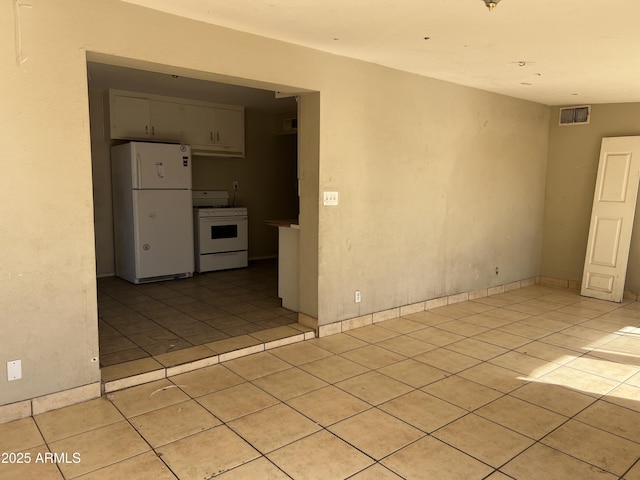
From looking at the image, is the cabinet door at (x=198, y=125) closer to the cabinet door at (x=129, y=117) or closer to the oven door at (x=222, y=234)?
the cabinet door at (x=129, y=117)

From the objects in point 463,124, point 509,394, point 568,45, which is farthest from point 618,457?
point 463,124

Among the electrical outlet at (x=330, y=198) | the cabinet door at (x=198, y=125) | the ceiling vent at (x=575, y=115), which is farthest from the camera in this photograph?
the cabinet door at (x=198, y=125)

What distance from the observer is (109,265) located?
6238 millimetres

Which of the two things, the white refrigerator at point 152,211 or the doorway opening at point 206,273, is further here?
the white refrigerator at point 152,211

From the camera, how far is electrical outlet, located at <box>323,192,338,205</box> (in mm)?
3996

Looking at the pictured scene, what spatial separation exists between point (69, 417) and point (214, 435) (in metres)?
0.89

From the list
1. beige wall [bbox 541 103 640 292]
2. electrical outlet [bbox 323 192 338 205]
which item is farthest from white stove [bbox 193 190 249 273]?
beige wall [bbox 541 103 640 292]

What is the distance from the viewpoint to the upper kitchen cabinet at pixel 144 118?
5.77 metres

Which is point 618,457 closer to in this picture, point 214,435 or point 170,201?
point 214,435

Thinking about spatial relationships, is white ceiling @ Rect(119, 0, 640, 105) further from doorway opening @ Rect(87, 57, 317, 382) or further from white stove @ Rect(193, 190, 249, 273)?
white stove @ Rect(193, 190, 249, 273)

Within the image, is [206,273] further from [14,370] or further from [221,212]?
[14,370]

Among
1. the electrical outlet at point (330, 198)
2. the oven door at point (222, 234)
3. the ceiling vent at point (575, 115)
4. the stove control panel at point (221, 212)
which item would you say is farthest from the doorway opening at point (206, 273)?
the ceiling vent at point (575, 115)

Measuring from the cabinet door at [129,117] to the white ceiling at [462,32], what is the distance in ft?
10.3

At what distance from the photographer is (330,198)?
13.2ft
